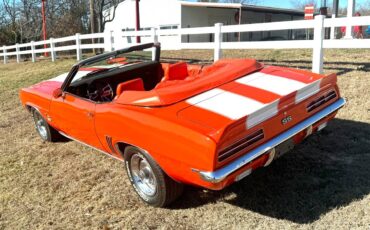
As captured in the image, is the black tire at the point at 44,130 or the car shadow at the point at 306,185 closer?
the car shadow at the point at 306,185

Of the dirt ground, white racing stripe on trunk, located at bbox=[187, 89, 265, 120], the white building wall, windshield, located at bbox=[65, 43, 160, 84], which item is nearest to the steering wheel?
windshield, located at bbox=[65, 43, 160, 84]

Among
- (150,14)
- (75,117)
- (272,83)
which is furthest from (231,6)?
(272,83)

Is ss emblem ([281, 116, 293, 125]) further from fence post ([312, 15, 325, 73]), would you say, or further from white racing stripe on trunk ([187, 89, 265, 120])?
fence post ([312, 15, 325, 73])

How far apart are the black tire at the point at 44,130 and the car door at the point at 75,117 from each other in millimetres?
566

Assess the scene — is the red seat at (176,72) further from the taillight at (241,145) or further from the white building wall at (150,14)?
the white building wall at (150,14)

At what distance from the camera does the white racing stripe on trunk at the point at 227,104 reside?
10.6 ft

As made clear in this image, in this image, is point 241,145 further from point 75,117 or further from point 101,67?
point 101,67

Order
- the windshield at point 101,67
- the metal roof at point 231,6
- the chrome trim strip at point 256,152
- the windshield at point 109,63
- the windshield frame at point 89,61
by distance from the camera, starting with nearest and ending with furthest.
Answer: the chrome trim strip at point 256,152 → the windshield frame at point 89,61 → the windshield at point 109,63 → the windshield at point 101,67 → the metal roof at point 231,6

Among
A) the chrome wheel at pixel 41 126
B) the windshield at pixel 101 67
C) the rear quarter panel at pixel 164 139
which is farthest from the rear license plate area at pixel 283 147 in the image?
the chrome wheel at pixel 41 126

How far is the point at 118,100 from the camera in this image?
3.87 metres

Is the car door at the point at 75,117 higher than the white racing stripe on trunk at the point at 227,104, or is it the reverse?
the white racing stripe on trunk at the point at 227,104

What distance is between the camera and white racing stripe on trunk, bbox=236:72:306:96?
369 cm

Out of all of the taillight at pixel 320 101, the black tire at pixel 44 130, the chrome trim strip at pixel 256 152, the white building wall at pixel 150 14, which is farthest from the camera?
the white building wall at pixel 150 14

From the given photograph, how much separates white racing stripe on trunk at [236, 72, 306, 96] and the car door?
159 centimetres
